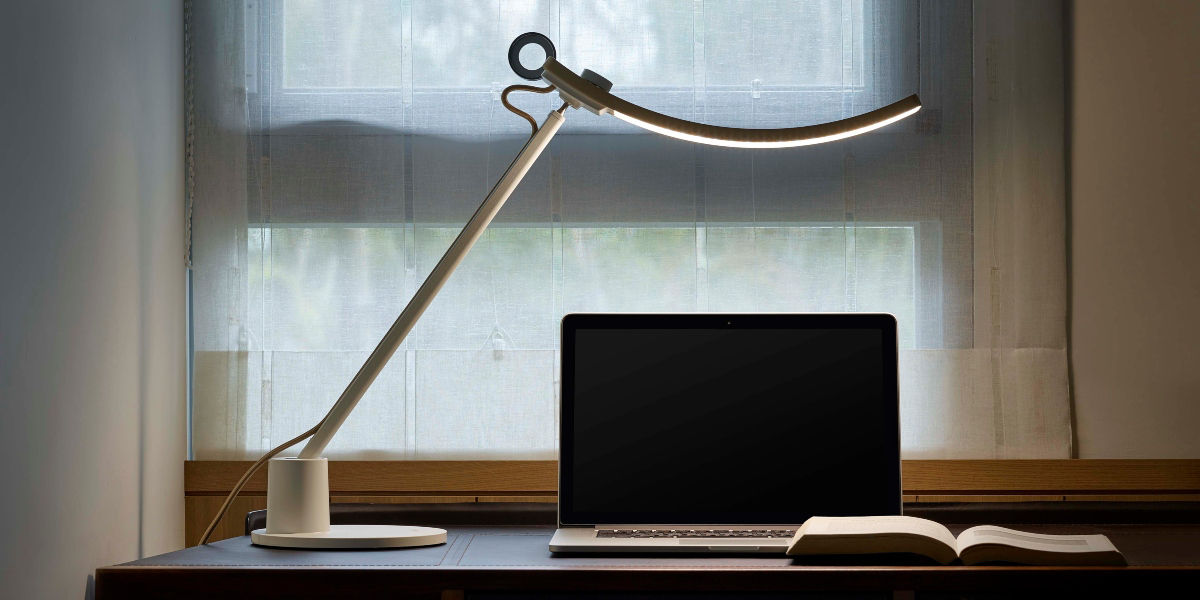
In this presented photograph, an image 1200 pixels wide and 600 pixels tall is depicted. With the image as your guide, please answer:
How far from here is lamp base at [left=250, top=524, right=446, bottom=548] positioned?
1123mm

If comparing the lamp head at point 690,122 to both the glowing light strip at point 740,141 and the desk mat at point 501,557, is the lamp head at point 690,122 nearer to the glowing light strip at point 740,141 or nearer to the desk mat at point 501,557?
the glowing light strip at point 740,141

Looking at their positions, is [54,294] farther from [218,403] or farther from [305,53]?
[305,53]

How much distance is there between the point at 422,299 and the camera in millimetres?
1183

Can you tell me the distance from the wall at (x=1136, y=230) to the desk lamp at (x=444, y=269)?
1.74 ft

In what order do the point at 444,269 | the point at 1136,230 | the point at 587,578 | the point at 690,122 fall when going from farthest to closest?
1. the point at 1136,230
2. the point at 444,269
3. the point at 690,122
4. the point at 587,578

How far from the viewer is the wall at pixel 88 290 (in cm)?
102

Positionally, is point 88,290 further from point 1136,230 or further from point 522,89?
point 1136,230

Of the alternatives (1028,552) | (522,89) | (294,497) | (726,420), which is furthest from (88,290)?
(1028,552)

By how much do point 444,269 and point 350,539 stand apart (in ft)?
1.11

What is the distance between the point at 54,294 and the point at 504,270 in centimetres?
63

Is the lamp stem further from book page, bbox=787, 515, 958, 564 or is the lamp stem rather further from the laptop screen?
book page, bbox=787, 515, 958, 564

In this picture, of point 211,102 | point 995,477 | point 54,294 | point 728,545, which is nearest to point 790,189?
point 995,477

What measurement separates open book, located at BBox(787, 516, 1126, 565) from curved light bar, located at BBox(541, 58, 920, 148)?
43 centimetres

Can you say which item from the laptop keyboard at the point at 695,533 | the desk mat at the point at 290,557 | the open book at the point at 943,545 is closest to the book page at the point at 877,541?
the open book at the point at 943,545
